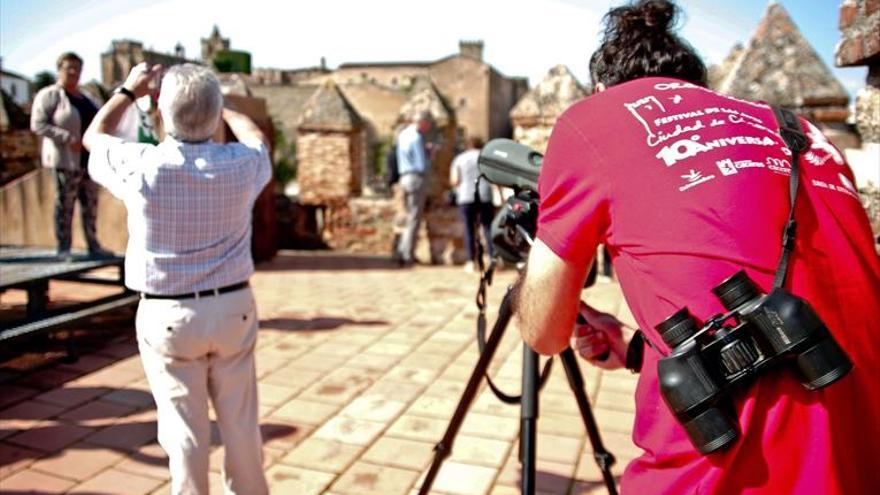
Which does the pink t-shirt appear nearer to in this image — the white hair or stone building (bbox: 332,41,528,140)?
the white hair

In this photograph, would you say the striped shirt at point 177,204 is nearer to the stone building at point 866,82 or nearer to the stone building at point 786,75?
the stone building at point 866,82

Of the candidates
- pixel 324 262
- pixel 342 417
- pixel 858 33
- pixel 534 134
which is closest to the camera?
pixel 858 33

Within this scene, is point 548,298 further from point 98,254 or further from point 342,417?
point 98,254

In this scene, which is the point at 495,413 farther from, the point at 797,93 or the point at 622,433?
the point at 797,93

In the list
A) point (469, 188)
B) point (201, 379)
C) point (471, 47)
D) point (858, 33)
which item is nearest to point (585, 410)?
point (201, 379)

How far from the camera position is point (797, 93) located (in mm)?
3402

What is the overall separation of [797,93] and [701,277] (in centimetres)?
285

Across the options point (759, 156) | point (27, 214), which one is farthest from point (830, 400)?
point (27, 214)

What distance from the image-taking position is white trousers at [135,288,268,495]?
200cm

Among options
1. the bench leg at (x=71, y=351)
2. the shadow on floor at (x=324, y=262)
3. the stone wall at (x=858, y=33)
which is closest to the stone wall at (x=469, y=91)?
the shadow on floor at (x=324, y=262)

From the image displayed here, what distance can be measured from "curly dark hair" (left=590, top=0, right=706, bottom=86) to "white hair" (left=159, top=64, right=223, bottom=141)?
116 cm

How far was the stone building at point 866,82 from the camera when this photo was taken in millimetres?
2402

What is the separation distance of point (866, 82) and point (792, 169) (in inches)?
73.3

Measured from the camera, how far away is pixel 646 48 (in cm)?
141
